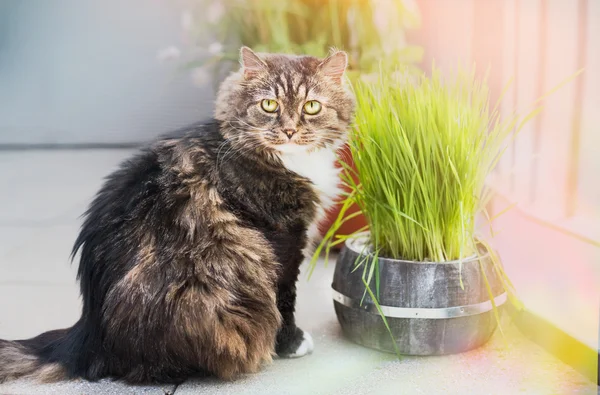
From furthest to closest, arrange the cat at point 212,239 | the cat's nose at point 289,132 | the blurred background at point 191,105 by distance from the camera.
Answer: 1. the blurred background at point 191,105
2. the cat's nose at point 289,132
3. the cat at point 212,239

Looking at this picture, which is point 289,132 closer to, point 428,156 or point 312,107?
point 312,107

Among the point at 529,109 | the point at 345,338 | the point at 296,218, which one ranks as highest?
the point at 529,109

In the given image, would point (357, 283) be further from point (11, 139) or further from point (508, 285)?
point (11, 139)

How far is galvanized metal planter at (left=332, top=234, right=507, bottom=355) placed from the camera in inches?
46.9

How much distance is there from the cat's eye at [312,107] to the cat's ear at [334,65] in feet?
0.26

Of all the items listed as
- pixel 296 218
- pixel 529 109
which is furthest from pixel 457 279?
pixel 529 109

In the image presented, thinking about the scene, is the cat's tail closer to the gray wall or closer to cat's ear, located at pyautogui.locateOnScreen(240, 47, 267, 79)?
the gray wall

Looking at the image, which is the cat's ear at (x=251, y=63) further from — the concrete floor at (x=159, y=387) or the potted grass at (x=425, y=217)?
the concrete floor at (x=159, y=387)

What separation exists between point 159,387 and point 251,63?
663 mm

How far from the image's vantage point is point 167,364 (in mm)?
1117

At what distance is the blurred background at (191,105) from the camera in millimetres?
1368

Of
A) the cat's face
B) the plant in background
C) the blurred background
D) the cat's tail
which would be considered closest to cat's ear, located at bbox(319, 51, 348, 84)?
the cat's face

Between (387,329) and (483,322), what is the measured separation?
0.20 meters

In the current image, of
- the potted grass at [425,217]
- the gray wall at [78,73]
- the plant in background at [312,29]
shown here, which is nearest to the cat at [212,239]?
the potted grass at [425,217]
